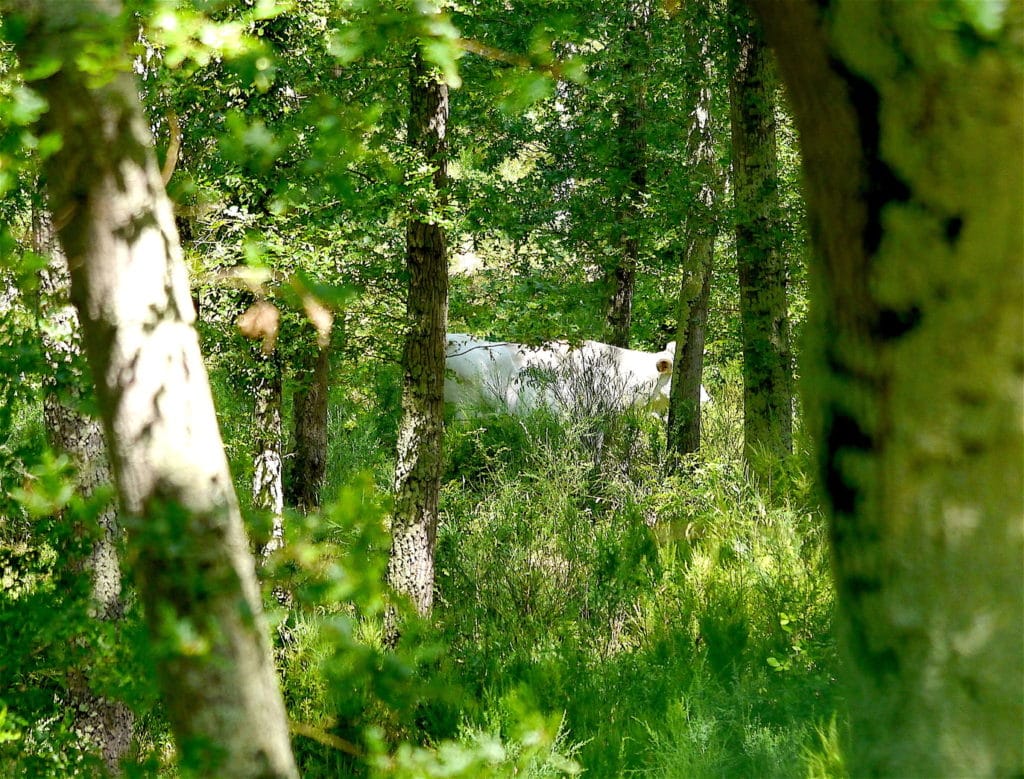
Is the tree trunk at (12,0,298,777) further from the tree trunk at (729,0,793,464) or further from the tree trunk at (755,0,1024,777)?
the tree trunk at (729,0,793,464)

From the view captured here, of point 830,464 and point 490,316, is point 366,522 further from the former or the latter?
point 490,316

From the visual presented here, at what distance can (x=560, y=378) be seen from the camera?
11.1 m

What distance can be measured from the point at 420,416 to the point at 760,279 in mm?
3115

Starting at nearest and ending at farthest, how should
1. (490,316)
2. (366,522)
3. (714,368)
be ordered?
1. (366,522)
2. (490,316)
3. (714,368)

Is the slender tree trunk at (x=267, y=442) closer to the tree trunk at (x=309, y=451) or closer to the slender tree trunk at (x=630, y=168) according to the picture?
the tree trunk at (x=309, y=451)

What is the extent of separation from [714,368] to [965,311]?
50.2 feet

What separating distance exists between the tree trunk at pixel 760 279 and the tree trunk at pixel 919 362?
7.03 metres

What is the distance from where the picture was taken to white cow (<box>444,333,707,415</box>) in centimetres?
1060

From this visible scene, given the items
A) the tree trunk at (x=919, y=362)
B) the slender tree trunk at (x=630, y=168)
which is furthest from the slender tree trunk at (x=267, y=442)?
the tree trunk at (x=919, y=362)

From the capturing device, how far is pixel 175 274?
66.3 inches

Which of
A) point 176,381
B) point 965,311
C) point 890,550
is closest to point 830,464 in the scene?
point 890,550

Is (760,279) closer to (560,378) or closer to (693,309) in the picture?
(693,309)

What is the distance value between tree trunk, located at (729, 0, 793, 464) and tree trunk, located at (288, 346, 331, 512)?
172 inches

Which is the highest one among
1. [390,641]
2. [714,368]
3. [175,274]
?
[175,274]
